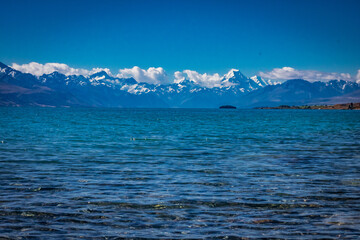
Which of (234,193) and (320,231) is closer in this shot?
(320,231)

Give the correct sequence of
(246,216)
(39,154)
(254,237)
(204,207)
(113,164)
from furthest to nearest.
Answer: (39,154)
(113,164)
(204,207)
(246,216)
(254,237)

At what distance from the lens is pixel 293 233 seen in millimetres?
12609

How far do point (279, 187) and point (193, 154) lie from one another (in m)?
15.5

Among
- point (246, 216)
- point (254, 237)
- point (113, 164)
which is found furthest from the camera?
point (113, 164)

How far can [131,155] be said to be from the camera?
33812mm

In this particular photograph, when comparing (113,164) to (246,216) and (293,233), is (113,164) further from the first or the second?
(293,233)

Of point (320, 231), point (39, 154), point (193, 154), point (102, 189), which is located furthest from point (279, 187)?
point (39, 154)

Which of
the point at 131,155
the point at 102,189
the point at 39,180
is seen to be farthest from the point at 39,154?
the point at 102,189

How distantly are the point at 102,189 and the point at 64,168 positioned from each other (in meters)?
7.78

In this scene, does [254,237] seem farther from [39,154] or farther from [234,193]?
[39,154]

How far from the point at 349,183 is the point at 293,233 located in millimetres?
10506

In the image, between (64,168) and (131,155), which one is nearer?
(64,168)

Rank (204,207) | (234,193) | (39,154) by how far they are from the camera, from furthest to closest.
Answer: (39,154), (234,193), (204,207)

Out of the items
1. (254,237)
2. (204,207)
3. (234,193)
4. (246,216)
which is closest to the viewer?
(254,237)
